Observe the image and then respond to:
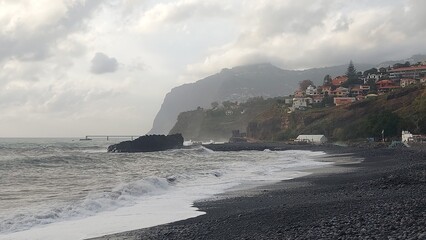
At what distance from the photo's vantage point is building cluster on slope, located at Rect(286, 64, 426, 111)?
146250 mm

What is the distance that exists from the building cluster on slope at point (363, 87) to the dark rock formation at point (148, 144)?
5528 cm

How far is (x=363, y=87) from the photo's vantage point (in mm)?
156250

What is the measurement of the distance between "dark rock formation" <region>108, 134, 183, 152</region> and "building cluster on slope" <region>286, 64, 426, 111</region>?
55284 mm

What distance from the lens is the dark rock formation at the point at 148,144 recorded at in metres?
101

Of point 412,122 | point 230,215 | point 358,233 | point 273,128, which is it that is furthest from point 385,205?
point 273,128

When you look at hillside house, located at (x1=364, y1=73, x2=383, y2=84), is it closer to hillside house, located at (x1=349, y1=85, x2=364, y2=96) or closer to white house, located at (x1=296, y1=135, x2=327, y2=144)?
hillside house, located at (x1=349, y1=85, x2=364, y2=96)

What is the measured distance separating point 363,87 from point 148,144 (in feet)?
287

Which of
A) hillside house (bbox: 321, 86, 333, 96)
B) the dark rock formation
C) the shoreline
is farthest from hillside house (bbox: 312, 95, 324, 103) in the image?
the shoreline

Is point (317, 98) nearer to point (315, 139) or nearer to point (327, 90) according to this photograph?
point (327, 90)

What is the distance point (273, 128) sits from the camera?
148750 mm

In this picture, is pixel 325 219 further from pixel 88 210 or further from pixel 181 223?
pixel 88 210

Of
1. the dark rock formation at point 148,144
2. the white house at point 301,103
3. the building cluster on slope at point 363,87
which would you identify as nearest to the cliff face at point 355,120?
the white house at point 301,103

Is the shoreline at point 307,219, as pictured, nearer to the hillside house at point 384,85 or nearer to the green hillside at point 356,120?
the green hillside at point 356,120

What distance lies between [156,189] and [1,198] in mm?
7899
